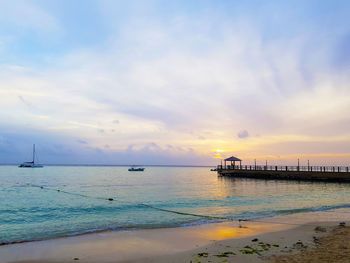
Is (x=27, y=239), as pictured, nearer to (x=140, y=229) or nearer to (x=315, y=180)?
(x=140, y=229)

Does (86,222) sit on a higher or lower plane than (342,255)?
lower

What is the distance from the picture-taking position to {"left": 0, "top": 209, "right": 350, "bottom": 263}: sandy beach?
893cm

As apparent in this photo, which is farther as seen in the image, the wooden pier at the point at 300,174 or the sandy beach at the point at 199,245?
the wooden pier at the point at 300,174

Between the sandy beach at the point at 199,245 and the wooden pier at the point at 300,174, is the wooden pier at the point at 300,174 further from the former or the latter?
the sandy beach at the point at 199,245

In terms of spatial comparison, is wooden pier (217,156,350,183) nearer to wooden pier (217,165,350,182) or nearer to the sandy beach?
wooden pier (217,165,350,182)

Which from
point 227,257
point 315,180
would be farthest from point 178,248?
point 315,180

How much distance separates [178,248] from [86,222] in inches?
363

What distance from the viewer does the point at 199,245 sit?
10.7 meters

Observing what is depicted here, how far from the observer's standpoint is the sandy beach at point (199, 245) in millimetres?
8930

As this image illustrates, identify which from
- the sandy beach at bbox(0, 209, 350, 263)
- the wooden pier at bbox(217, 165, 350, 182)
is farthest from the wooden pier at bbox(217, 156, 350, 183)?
the sandy beach at bbox(0, 209, 350, 263)

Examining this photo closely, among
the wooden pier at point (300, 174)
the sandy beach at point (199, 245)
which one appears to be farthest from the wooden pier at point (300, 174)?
the sandy beach at point (199, 245)

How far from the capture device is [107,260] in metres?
8.97

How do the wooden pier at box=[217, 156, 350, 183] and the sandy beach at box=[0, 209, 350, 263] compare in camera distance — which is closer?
the sandy beach at box=[0, 209, 350, 263]

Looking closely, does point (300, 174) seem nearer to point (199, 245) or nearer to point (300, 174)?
point (300, 174)
